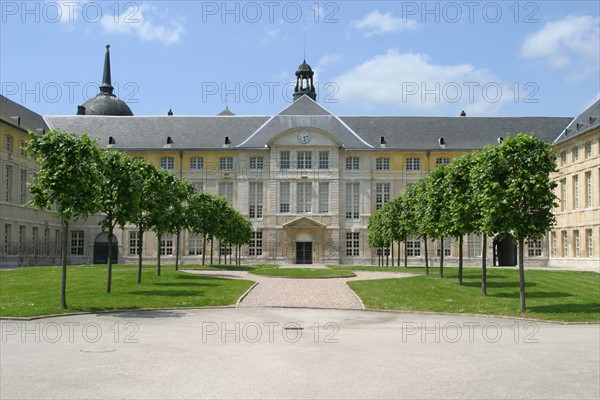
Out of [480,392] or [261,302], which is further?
[261,302]

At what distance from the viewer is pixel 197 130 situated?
7394cm

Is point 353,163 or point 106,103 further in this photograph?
point 106,103

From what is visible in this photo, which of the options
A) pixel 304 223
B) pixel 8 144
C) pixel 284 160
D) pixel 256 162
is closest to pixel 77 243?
pixel 8 144

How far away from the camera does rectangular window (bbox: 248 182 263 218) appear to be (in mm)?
71562

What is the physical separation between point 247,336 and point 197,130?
5893 cm

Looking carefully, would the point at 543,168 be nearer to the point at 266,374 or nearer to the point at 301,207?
the point at 266,374

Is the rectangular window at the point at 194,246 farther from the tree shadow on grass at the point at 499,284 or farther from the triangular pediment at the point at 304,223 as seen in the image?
the tree shadow on grass at the point at 499,284

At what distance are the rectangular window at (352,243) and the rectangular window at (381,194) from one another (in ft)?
12.2

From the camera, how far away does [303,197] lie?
7100cm

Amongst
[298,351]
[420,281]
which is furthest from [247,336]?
[420,281]

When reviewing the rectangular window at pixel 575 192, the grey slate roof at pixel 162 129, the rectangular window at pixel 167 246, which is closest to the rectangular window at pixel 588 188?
the rectangular window at pixel 575 192

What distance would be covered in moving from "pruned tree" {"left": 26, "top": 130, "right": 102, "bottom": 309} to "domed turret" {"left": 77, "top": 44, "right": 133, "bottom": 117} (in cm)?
7136

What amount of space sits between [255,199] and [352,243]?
11218 millimetres

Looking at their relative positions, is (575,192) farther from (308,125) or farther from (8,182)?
(8,182)
